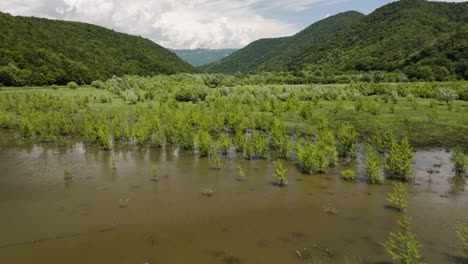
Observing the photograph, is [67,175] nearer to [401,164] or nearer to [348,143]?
[348,143]

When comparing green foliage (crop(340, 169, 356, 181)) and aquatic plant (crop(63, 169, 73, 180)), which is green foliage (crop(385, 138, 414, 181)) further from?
aquatic plant (crop(63, 169, 73, 180))

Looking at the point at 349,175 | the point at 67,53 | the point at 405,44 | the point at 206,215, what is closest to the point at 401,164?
the point at 349,175

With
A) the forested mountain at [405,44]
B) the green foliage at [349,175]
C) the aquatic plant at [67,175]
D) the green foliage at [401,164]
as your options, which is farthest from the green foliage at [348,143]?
the forested mountain at [405,44]

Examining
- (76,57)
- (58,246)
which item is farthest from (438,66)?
(76,57)

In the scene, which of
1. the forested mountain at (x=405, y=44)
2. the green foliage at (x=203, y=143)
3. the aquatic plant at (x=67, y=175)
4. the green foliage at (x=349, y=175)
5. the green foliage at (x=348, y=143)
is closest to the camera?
the green foliage at (x=349, y=175)

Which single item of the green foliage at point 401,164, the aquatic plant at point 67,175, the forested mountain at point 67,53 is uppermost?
the forested mountain at point 67,53

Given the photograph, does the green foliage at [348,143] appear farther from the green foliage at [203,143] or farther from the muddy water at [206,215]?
the green foliage at [203,143]

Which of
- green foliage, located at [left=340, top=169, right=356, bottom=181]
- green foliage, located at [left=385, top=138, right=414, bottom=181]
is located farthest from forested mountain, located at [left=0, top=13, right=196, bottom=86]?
green foliage, located at [left=385, top=138, right=414, bottom=181]
